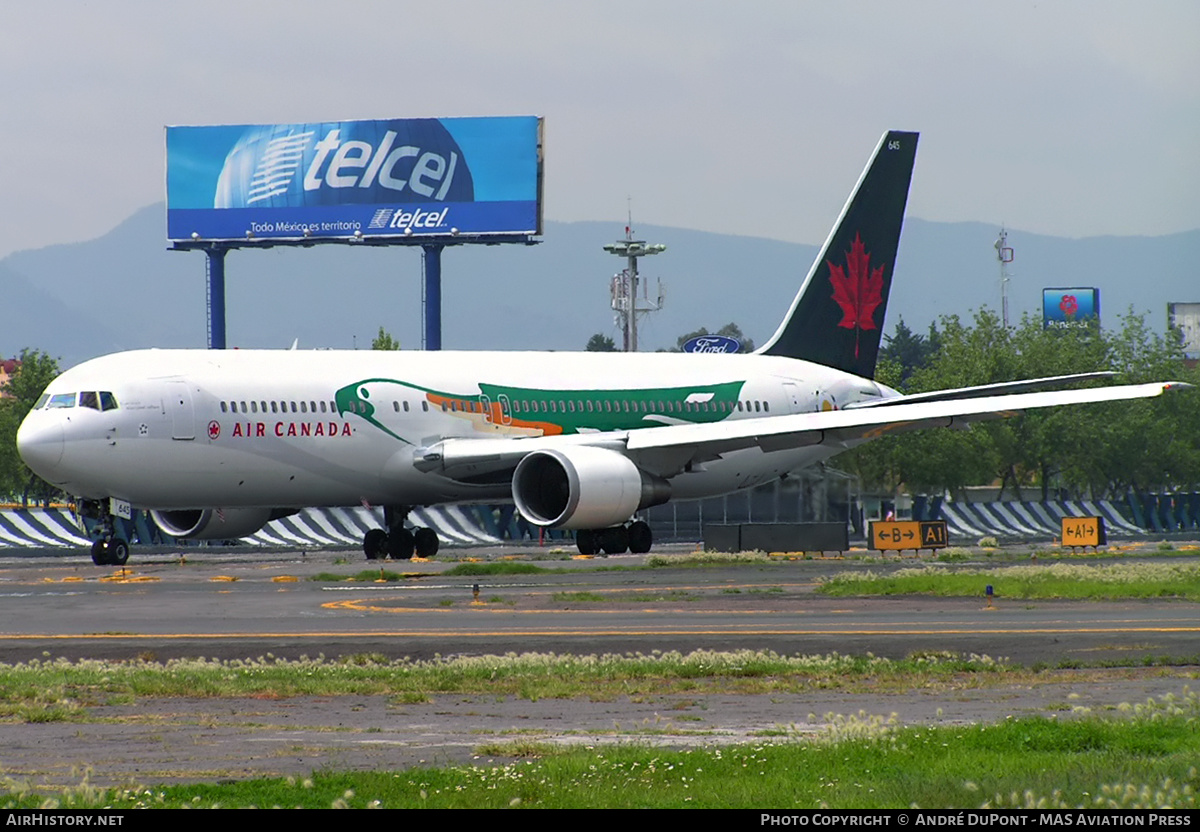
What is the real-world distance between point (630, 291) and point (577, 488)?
74.5 metres

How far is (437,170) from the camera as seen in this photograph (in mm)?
85562

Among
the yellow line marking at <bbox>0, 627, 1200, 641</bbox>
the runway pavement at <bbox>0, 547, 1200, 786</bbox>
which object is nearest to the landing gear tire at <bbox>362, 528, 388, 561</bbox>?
the runway pavement at <bbox>0, 547, 1200, 786</bbox>

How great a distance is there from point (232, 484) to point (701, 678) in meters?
23.0

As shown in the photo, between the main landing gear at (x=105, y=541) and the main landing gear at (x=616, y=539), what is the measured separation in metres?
10.7

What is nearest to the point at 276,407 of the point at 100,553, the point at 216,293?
the point at 100,553

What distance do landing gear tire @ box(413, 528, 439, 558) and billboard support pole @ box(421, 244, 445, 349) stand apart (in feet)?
145

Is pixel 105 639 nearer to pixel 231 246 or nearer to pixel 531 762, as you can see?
pixel 531 762

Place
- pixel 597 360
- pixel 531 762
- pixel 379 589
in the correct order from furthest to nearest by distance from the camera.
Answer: pixel 597 360
pixel 379 589
pixel 531 762

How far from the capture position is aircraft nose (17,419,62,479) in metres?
36.9

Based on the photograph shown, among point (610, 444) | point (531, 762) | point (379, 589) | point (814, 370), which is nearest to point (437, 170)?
point (814, 370)

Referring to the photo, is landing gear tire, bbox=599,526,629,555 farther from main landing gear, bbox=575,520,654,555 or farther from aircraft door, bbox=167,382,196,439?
aircraft door, bbox=167,382,196,439

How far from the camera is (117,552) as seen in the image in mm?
38812

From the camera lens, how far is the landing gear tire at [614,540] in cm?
4297
